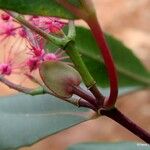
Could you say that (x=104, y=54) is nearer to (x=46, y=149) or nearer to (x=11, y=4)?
(x=11, y=4)

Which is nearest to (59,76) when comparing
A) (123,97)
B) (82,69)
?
(82,69)

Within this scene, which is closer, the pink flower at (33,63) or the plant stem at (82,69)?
the plant stem at (82,69)

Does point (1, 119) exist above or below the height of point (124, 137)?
above

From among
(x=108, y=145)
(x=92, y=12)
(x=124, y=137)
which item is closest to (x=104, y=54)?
(x=92, y=12)

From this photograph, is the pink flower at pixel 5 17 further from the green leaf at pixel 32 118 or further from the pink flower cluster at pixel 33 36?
the green leaf at pixel 32 118

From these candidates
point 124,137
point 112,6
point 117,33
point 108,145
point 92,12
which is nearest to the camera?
point 92,12

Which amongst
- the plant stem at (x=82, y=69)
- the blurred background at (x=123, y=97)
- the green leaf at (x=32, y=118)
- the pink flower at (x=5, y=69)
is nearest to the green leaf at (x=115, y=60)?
the green leaf at (x=32, y=118)
